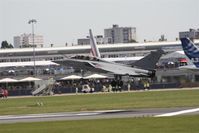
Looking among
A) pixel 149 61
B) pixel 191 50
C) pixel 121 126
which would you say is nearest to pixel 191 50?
pixel 191 50

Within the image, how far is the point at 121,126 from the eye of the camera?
104ft

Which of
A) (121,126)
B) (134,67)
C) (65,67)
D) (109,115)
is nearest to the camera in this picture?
(121,126)

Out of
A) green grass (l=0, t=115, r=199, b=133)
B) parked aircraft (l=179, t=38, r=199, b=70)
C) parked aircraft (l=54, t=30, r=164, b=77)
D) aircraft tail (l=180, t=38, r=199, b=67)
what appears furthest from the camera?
aircraft tail (l=180, t=38, r=199, b=67)

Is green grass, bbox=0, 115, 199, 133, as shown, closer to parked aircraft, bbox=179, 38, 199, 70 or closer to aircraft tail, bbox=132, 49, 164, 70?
aircraft tail, bbox=132, 49, 164, 70

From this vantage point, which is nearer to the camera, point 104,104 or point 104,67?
point 104,104

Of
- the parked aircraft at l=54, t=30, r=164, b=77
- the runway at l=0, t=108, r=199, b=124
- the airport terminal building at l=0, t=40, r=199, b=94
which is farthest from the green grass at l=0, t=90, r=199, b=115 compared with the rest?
the airport terminal building at l=0, t=40, r=199, b=94

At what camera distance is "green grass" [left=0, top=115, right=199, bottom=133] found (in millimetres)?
29484

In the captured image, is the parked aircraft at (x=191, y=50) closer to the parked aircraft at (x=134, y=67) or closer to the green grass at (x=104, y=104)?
the parked aircraft at (x=134, y=67)

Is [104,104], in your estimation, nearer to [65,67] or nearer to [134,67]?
[134,67]

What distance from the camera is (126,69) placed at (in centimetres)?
8494

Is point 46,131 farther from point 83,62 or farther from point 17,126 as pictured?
point 83,62

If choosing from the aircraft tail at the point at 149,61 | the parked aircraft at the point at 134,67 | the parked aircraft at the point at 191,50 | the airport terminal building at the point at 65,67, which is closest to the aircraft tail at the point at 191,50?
the parked aircraft at the point at 191,50

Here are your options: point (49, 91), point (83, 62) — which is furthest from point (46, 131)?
point (49, 91)

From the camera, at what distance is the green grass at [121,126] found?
2948 centimetres
